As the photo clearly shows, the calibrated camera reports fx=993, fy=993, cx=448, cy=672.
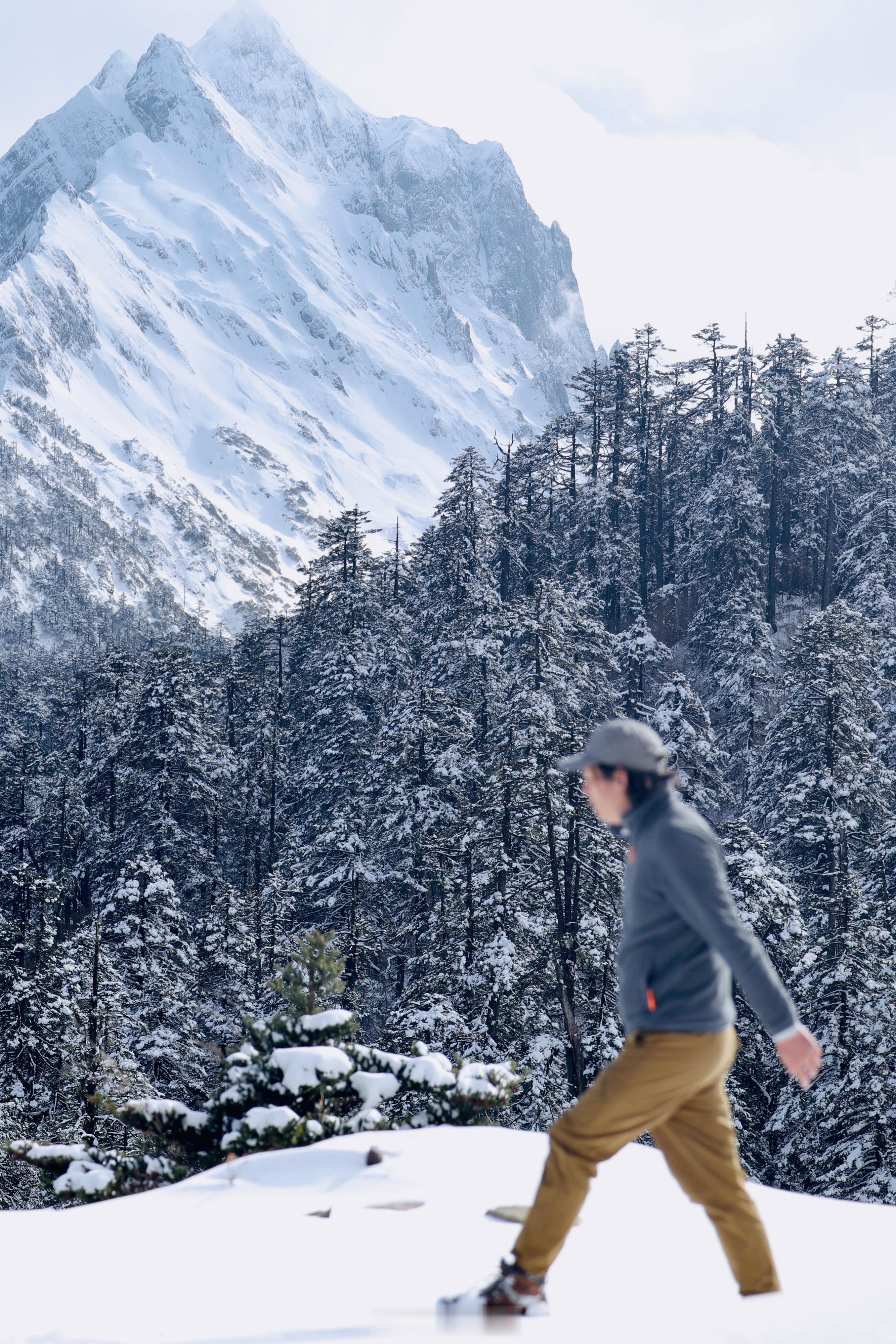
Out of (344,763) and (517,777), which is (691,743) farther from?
(344,763)

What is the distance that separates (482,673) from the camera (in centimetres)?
3706

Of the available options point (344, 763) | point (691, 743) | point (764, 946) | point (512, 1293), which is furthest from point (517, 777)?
point (512, 1293)

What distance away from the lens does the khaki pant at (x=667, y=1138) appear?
12.1 ft

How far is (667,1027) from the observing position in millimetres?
3670

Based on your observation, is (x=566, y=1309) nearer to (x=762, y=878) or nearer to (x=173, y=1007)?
(x=762, y=878)

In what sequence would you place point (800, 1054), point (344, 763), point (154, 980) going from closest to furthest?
point (800, 1054)
point (154, 980)
point (344, 763)

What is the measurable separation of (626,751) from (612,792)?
0.17 metres

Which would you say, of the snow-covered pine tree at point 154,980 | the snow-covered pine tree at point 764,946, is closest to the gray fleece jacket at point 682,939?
the snow-covered pine tree at point 764,946

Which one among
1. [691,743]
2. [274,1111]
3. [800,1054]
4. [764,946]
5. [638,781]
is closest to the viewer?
[800,1054]

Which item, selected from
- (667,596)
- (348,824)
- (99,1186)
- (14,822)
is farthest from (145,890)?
(667,596)

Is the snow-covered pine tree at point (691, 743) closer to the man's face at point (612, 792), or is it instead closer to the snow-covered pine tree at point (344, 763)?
the snow-covered pine tree at point (344, 763)

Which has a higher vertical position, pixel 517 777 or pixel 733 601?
pixel 733 601

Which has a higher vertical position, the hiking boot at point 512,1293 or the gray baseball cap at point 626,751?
the gray baseball cap at point 626,751

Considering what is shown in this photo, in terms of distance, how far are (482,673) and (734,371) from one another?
31921 mm
